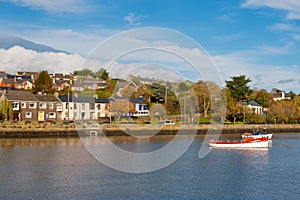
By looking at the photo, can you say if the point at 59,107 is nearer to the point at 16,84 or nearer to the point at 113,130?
the point at 113,130

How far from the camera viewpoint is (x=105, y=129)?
4856 centimetres

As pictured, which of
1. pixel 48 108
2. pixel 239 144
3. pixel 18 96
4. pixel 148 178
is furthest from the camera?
pixel 48 108

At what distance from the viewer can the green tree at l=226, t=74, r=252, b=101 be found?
68.3 meters

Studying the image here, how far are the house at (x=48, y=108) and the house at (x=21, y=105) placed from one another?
0.81m

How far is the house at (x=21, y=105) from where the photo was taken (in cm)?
4847

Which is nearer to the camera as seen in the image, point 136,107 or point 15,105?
point 15,105

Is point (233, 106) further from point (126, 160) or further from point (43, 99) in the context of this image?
point (126, 160)

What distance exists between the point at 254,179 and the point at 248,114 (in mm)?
45634

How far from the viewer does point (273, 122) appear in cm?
7206

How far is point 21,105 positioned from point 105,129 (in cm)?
1128

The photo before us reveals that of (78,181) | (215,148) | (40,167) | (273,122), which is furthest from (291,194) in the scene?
(273,122)

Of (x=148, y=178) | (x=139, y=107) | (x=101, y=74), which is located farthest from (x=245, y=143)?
(x=101, y=74)

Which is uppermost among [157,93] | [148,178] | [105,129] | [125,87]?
[125,87]

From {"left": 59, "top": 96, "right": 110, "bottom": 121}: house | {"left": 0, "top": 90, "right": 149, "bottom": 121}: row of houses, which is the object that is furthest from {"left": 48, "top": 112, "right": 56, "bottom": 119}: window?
{"left": 59, "top": 96, "right": 110, "bottom": 121}: house
